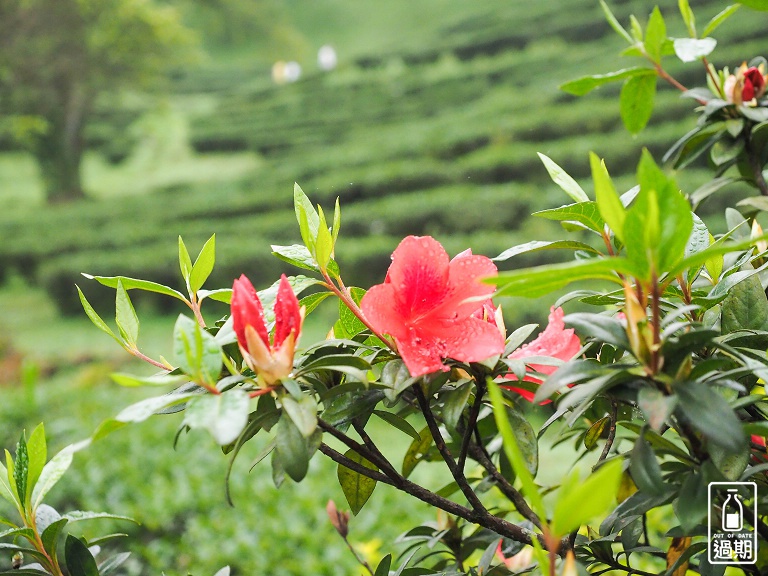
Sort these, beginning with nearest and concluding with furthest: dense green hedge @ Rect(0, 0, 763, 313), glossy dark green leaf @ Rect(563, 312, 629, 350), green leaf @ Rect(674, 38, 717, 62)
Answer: glossy dark green leaf @ Rect(563, 312, 629, 350), green leaf @ Rect(674, 38, 717, 62), dense green hedge @ Rect(0, 0, 763, 313)

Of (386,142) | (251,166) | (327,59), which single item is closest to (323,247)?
(386,142)

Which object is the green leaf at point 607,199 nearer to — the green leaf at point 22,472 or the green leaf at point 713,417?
the green leaf at point 713,417

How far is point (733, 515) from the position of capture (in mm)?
361

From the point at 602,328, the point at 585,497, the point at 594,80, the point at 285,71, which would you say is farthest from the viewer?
the point at 285,71

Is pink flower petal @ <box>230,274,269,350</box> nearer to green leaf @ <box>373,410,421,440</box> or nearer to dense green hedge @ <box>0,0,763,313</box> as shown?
green leaf @ <box>373,410,421,440</box>

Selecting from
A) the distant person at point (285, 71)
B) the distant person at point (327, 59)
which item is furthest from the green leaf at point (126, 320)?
the distant person at point (285, 71)

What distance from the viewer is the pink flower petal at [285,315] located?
352 millimetres

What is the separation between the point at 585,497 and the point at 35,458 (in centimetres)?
33

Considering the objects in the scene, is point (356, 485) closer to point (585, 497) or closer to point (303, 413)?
point (303, 413)

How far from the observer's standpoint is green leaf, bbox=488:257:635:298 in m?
0.26

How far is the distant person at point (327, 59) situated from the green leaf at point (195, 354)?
26.9ft

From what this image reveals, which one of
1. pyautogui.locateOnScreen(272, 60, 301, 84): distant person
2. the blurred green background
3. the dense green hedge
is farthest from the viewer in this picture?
pyautogui.locateOnScreen(272, 60, 301, 84): distant person

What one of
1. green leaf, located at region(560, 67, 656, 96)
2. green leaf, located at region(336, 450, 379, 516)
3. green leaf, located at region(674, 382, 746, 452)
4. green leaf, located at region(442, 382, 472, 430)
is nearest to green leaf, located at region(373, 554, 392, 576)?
green leaf, located at region(336, 450, 379, 516)

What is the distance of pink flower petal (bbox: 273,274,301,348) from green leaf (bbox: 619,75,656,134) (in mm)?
352
